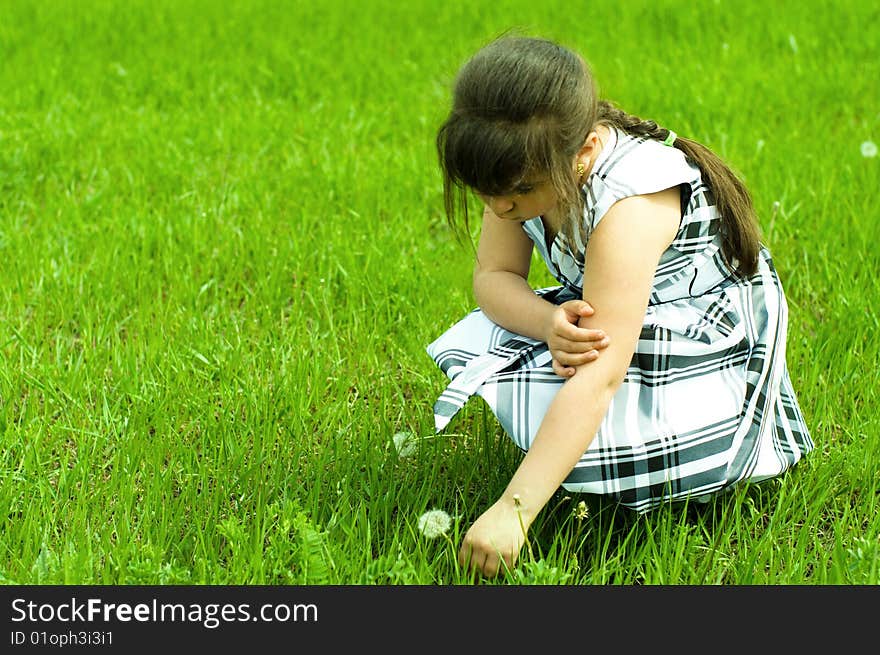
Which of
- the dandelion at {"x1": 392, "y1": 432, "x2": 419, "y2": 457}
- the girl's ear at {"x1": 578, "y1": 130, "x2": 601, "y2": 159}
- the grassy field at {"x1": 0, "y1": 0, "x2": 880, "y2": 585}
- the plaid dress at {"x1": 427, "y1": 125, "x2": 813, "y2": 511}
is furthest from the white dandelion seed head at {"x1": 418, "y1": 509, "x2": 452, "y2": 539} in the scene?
the girl's ear at {"x1": 578, "y1": 130, "x2": 601, "y2": 159}

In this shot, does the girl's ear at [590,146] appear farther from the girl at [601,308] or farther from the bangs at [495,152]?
the bangs at [495,152]

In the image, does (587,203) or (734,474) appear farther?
(734,474)

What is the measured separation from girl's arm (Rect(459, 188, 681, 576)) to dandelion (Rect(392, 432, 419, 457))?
1.45ft

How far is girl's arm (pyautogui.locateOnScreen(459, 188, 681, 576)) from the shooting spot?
1903mm

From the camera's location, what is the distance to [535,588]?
6.09 feet

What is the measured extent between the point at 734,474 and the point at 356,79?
10.6ft

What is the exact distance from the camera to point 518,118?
177 cm

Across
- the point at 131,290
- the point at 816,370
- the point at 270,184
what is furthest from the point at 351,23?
the point at 816,370

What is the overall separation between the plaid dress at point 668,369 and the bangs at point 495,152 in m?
0.20

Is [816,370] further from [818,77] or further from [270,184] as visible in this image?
[818,77]

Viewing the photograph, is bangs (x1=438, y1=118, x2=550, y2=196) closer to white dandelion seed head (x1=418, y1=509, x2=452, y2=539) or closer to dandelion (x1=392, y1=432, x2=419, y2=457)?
white dandelion seed head (x1=418, y1=509, x2=452, y2=539)

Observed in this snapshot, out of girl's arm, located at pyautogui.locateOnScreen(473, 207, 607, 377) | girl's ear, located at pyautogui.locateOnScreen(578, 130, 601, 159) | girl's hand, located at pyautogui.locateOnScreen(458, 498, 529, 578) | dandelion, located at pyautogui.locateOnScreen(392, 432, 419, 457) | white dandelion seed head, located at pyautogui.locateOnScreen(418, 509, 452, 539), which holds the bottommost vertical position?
girl's hand, located at pyautogui.locateOnScreen(458, 498, 529, 578)

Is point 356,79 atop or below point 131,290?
atop

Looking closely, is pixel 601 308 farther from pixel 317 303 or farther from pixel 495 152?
pixel 317 303
